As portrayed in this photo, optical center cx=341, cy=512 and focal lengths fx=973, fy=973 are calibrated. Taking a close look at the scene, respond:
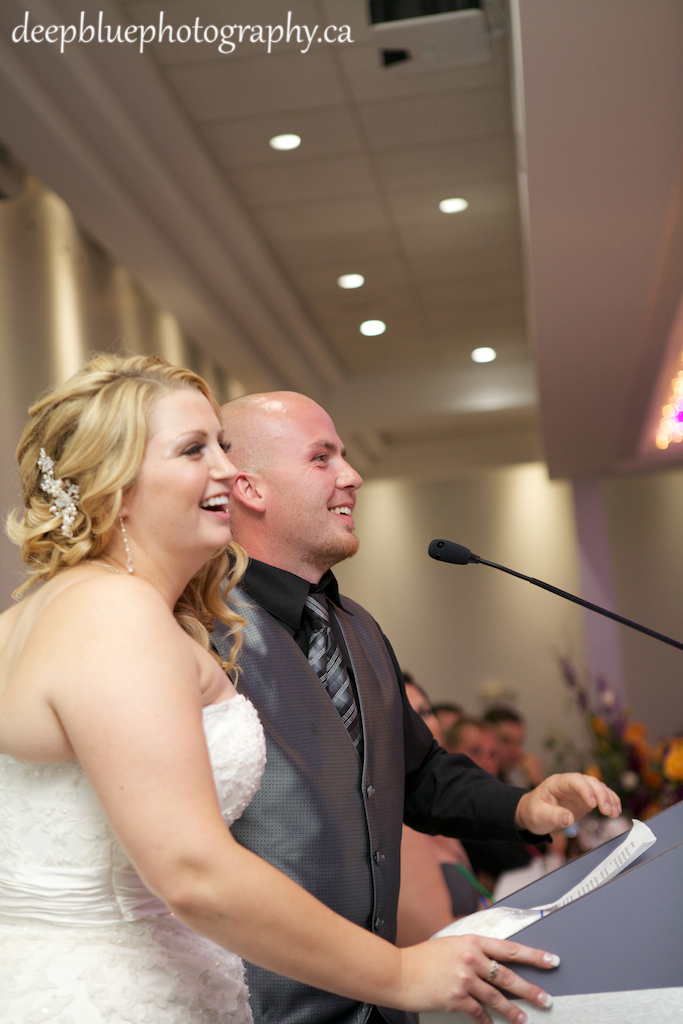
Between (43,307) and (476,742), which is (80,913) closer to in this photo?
(43,307)

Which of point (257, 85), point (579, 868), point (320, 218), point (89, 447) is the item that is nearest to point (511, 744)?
point (320, 218)

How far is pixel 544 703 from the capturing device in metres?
8.85

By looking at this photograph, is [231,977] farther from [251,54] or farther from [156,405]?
[251,54]

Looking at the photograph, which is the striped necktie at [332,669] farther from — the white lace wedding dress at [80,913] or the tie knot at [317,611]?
the white lace wedding dress at [80,913]

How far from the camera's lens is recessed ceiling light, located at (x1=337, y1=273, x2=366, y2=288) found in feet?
19.2

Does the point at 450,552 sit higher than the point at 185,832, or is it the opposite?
the point at 450,552

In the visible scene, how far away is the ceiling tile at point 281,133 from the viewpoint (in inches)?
163

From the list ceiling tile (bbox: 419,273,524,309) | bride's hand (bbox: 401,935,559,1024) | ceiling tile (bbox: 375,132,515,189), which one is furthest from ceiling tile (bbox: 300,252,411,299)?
bride's hand (bbox: 401,935,559,1024)

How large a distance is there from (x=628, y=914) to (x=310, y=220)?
459 cm

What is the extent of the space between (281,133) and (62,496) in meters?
3.47

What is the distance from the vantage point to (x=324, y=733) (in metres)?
1.57

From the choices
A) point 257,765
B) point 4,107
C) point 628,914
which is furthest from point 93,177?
point 628,914

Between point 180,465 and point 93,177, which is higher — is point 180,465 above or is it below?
below

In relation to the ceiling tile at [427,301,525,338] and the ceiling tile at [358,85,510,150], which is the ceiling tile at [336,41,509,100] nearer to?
the ceiling tile at [358,85,510,150]
